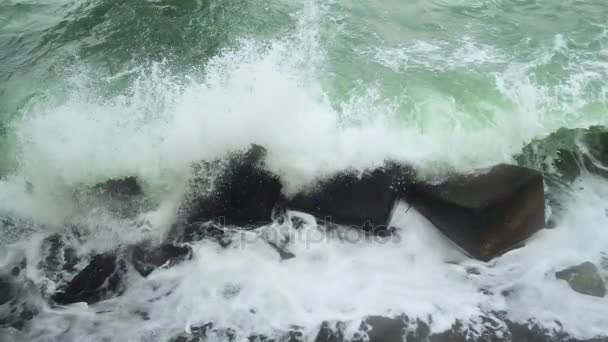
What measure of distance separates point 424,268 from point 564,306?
152 cm

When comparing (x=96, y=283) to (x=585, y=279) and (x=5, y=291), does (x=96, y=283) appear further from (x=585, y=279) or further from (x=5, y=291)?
(x=585, y=279)

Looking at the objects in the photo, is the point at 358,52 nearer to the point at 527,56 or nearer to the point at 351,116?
the point at 351,116

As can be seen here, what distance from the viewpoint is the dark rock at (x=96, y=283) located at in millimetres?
5145

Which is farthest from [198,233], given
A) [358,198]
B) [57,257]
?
[358,198]

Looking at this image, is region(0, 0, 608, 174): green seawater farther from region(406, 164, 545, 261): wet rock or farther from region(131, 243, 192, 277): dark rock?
region(131, 243, 192, 277): dark rock

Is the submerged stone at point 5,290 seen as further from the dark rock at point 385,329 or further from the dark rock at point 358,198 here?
the dark rock at point 385,329

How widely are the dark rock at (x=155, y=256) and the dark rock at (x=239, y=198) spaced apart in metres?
0.42

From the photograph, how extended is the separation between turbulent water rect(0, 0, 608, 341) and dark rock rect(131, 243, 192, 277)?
0.45ft

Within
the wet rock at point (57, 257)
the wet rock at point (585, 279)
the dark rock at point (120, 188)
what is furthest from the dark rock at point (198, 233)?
the wet rock at point (585, 279)

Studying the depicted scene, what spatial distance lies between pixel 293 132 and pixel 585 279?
4.01 m

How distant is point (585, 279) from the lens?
5000 mm

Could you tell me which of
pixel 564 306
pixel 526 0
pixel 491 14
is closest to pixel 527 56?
pixel 491 14

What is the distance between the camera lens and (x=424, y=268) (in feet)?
17.1

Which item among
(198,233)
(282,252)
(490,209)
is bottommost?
(282,252)
